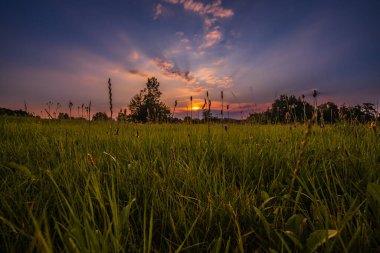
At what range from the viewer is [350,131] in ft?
14.8

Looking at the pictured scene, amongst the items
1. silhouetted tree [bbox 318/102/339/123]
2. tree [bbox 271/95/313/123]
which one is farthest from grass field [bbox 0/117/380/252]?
silhouetted tree [bbox 318/102/339/123]

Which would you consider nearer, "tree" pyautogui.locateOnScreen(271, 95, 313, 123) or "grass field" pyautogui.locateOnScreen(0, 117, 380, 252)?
"grass field" pyautogui.locateOnScreen(0, 117, 380, 252)

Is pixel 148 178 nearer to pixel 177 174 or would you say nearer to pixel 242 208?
pixel 177 174

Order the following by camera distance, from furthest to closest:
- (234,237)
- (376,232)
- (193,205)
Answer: (193,205)
(234,237)
(376,232)

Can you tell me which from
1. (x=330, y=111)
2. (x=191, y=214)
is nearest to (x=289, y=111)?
(x=330, y=111)

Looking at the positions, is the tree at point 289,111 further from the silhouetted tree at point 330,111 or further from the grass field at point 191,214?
the grass field at point 191,214

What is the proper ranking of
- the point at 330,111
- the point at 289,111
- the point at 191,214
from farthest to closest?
the point at 330,111 < the point at 289,111 < the point at 191,214

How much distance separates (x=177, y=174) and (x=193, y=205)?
43 cm

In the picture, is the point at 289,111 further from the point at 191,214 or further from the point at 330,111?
the point at 191,214

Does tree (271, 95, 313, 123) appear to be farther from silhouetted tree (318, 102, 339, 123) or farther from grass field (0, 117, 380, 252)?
grass field (0, 117, 380, 252)

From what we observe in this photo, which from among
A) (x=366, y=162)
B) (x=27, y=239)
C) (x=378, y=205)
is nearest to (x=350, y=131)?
(x=366, y=162)

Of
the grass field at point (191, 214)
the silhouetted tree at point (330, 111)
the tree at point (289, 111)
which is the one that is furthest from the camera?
the silhouetted tree at point (330, 111)

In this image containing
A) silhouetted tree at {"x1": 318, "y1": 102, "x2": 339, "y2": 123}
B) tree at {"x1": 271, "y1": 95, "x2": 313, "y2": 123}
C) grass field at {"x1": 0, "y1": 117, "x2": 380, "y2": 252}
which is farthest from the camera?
silhouetted tree at {"x1": 318, "y1": 102, "x2": 339, "y2": 123}

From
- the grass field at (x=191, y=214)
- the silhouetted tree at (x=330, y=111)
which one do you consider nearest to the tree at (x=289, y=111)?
the silhouetted tree at (x=330, y=111)
